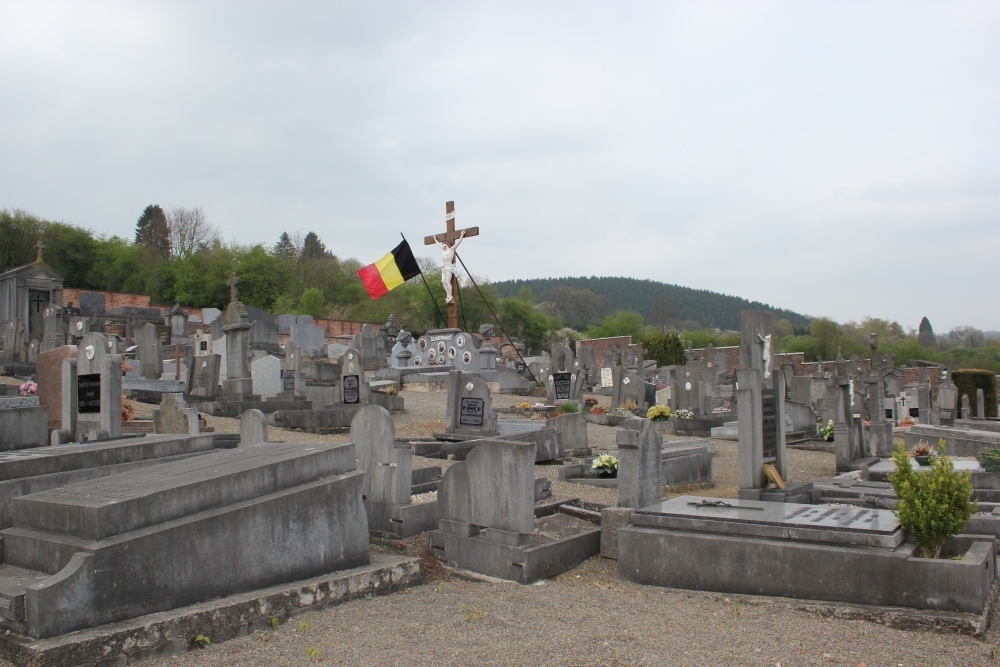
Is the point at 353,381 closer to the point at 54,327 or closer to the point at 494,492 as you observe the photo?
the point at 494,492

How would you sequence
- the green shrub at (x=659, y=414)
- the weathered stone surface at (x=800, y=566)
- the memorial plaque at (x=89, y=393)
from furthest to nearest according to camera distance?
the green shrub at (x=659, y=414) → the memorial plaque at (x=89, y=393) → the weathered stone surface at (x=800, y=566)

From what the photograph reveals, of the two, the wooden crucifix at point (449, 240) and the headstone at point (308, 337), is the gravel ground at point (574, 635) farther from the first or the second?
the headstone at point (308, 337)

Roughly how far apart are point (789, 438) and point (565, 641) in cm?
1468

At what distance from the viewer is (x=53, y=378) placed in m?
9.09

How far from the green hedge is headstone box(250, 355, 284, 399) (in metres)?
26.6

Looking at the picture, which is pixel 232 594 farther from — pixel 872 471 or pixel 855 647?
pixel 872 471

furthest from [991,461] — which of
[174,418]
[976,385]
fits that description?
[976,385]

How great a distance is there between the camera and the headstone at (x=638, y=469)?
7.04 meters

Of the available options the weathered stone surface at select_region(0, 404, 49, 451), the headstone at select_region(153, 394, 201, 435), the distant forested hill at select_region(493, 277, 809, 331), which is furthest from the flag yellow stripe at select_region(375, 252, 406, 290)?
the distant forested hill at select_region(493, 277, 809, 331)

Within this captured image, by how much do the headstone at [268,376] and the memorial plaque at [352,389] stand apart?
163 inches

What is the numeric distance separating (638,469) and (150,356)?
1962 cm

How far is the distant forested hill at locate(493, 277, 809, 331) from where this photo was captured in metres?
103

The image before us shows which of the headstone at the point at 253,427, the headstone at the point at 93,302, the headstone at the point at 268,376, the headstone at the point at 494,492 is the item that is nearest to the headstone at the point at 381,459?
the headstone at the point at 494,492

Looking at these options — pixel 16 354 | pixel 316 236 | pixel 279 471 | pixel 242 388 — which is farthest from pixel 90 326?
pixel 316 236
